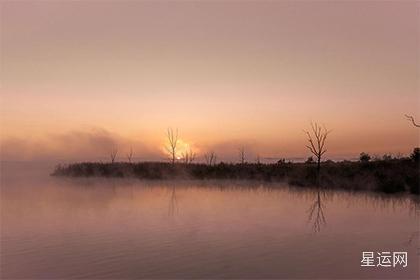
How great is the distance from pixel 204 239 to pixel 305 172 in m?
18.7

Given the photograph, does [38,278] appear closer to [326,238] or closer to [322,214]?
[326,238]

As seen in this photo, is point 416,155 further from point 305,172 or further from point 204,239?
point 204,239

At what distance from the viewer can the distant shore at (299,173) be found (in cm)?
2044

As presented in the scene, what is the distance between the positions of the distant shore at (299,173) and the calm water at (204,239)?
5.19 m

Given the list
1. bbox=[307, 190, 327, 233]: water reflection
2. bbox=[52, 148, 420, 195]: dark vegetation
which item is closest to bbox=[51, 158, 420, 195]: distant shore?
bbox=[52, 148, 420, 195]: dark vegetation

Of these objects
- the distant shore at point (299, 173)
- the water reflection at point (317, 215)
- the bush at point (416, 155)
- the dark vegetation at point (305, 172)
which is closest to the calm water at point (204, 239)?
the water reflection at point (317, 215)

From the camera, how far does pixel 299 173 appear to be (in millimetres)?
27094

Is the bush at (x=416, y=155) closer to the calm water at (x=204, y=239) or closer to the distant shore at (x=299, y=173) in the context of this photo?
the distant shore at (x=299, y=173)

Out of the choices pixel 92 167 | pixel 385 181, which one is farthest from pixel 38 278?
pixel 92 167

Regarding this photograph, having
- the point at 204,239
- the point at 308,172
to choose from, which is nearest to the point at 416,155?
the point at 308,172

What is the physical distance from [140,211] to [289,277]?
7.95 m

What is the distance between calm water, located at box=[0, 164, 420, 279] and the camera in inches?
263

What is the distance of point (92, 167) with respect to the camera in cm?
4338

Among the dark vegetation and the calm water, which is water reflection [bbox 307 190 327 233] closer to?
the calm water
